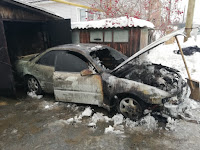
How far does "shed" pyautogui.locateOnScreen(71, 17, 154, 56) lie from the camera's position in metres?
6.79

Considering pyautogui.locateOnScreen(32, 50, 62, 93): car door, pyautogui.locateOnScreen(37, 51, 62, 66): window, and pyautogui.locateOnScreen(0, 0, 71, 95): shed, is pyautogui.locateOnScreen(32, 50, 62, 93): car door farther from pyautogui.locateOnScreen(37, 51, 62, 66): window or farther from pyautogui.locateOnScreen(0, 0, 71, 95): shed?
pyautogui.locateOnScreen(0, 0, 71, 95): shed

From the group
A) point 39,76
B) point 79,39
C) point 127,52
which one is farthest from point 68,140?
point 79,39

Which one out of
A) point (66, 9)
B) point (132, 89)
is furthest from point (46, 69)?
point (66, 9)

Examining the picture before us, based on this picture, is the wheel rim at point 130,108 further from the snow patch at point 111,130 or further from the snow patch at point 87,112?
the snow patch at point 87,112

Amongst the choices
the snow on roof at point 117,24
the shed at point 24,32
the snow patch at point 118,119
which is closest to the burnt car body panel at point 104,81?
the snow patch at point 118,119

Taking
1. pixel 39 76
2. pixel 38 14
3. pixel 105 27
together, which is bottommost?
pixel 39 76

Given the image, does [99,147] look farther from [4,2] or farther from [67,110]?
[4,2]

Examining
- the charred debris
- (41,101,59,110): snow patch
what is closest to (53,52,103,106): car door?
(41,101,59,110): snow patch

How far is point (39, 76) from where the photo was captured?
182 inches

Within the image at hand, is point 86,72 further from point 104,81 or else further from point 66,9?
point 66,9

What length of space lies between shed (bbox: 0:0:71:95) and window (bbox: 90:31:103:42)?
122 cm

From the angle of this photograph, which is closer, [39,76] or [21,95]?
[39,76]

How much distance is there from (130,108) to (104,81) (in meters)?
0.82

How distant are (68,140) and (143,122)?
5.29 feet
